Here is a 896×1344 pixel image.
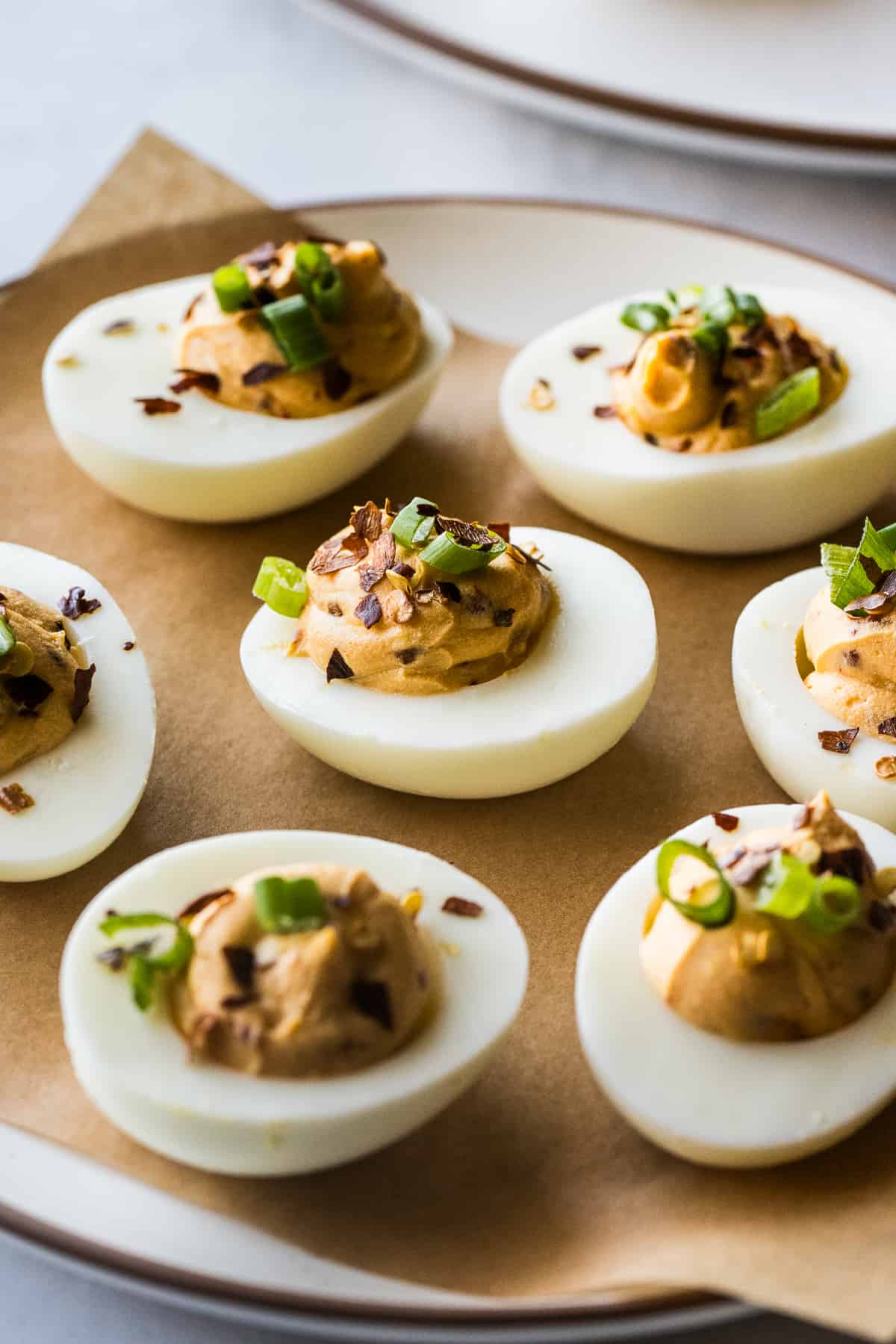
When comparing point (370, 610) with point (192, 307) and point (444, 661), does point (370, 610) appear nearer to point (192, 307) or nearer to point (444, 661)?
point (444, 661)

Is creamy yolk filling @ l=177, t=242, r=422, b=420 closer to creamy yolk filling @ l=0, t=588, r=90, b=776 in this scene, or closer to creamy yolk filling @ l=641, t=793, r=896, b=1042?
creamy yolk filling @ l=0, t=588, r=90, b=776

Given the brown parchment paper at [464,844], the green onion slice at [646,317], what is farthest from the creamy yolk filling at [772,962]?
the green onion slice at [646,317]

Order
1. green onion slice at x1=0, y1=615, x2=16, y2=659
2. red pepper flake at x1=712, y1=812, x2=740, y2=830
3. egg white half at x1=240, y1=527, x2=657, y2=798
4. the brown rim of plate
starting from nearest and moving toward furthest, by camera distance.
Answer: red pepper flake at x1=712, y1=812, x2=740, y2=830
green onion slice at x1=0, y1=615, x2=16, y2=659
egg white half at x1=240, y1=527, x2=657, y2=798
the brown rim of plate

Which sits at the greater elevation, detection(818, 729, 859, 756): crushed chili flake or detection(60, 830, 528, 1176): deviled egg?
detection(60, 830, 528, 1176): deviled egg

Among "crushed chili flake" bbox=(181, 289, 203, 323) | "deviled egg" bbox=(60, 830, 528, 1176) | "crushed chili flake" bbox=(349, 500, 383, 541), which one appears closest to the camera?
"deviled egg" bbox=(60, 830, 528, 1176)

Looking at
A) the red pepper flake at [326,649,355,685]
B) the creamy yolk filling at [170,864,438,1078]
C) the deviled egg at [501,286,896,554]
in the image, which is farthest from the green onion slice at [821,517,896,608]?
the creamy yolk filling at [170,864,438,1078]

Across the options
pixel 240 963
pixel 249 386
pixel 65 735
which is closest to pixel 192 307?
pixel 249 386

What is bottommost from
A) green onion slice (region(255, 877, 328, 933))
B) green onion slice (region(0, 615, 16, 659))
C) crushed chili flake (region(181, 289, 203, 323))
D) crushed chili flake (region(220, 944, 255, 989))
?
crushed chili flake (region(220, 944, 255, 989))
